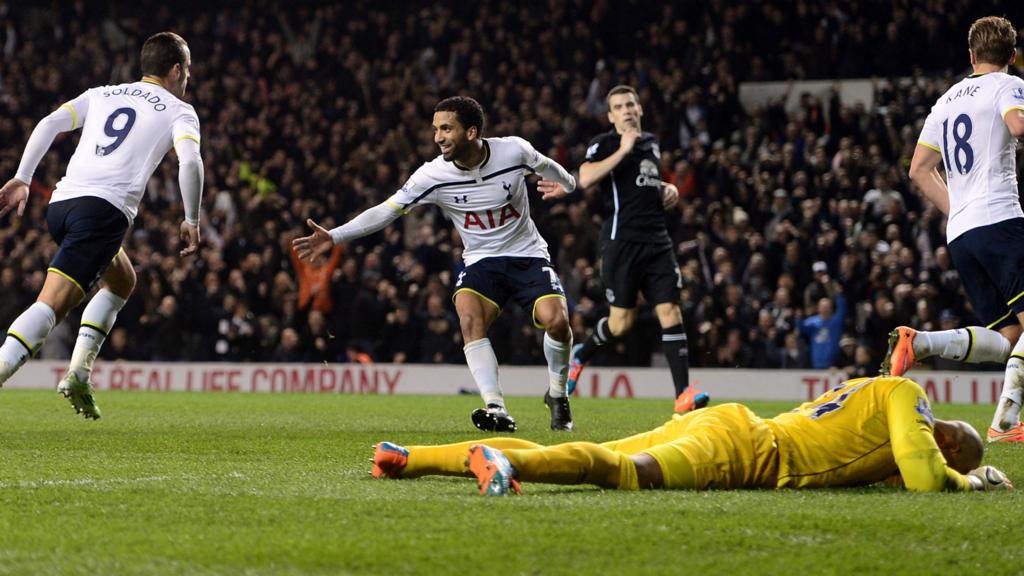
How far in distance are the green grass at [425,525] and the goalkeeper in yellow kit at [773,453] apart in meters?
0.08

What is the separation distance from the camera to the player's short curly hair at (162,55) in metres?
7.74

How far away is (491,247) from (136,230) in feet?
42.6

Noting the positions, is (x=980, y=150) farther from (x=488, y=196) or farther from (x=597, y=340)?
(x=597, y=340)

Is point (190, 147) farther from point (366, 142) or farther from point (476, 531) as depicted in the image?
point (366, 142)

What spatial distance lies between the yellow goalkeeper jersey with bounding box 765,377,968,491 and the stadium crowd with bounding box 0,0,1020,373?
9767 millimetres

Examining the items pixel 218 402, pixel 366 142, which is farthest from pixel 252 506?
pixel 366 142

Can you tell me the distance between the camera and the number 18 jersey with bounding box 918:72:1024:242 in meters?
6.76

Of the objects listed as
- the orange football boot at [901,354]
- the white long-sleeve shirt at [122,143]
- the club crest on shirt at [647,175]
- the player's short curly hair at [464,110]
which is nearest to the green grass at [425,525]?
the orange football boot at [901,354]

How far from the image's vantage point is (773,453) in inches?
186

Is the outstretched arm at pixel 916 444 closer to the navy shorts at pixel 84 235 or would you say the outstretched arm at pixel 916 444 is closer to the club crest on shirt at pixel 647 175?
the navy shorts at pixel 84 235

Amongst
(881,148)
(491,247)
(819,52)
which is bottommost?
(491,247)

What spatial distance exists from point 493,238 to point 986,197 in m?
3.07

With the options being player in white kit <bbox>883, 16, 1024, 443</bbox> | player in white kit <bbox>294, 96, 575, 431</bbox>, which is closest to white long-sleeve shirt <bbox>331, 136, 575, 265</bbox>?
player in white kit <bbox>294, 96, 575, 431</bbox>

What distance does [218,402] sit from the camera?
40.7 ft
